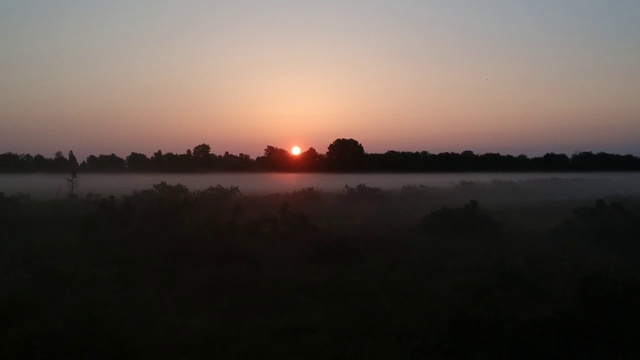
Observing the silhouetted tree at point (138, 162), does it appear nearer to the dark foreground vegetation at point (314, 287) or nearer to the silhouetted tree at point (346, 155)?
the silhouetted tree at point (346, 155)

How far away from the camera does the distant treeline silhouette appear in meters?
59.4

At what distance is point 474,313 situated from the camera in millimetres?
10820

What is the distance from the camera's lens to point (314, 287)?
13219 mm

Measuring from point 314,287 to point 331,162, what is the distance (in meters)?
48.2

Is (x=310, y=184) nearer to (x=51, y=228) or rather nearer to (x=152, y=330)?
(x=51, y=228)

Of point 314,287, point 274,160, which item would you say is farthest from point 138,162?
point 314,287

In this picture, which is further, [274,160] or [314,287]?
[274,160]

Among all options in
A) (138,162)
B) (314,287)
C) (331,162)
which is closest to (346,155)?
(331,162)

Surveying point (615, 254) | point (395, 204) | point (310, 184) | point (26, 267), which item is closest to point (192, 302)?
point (26, 267)

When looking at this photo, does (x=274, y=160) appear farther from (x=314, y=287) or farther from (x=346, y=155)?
(x=314, y=287)

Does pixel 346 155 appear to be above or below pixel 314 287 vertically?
above

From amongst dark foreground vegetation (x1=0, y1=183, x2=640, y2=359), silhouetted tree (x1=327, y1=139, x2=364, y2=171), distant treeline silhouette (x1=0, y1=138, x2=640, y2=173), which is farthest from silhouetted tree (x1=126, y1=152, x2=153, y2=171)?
dark foreground vegetation (x1=0, y1=183, x2=640, y2=359)

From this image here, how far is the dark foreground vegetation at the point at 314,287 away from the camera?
957cm

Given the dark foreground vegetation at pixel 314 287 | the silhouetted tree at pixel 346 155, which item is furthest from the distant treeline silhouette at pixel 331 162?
the dark foreground vegetation at pixel 314 287
